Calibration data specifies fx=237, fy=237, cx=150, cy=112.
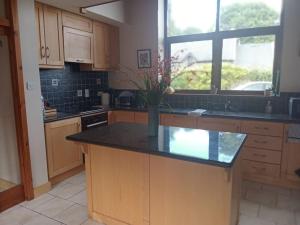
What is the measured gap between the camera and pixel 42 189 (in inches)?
113

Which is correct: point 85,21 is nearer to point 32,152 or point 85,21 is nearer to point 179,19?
point 179,19

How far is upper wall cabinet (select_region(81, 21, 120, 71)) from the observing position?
157 inches

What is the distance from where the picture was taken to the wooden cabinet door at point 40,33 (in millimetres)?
3018

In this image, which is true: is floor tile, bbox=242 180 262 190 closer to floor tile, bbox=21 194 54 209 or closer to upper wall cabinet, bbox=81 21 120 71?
floor tile, bbox=21 194 54 209

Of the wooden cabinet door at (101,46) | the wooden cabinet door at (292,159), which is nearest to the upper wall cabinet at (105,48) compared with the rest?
the wooden cabinet door at (101,46)

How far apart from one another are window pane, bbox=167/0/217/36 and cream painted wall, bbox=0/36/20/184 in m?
2.69

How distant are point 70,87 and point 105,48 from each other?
94cm

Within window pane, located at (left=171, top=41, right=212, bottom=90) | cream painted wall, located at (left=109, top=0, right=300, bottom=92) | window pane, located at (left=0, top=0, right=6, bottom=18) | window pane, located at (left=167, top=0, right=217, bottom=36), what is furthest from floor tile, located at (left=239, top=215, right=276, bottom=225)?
window pane, located at (left=0, top=0, right=6, bottom=18)

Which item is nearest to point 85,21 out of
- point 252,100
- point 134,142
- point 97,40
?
point 97,40

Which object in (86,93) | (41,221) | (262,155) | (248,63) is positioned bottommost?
(41,221)

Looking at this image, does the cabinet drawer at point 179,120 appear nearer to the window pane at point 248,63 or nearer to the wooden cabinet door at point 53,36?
the window pane at point 248,63

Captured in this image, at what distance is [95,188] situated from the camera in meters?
2.24

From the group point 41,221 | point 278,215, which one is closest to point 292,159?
point 278,215

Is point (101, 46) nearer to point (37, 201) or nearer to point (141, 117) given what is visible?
point (141, 117)
